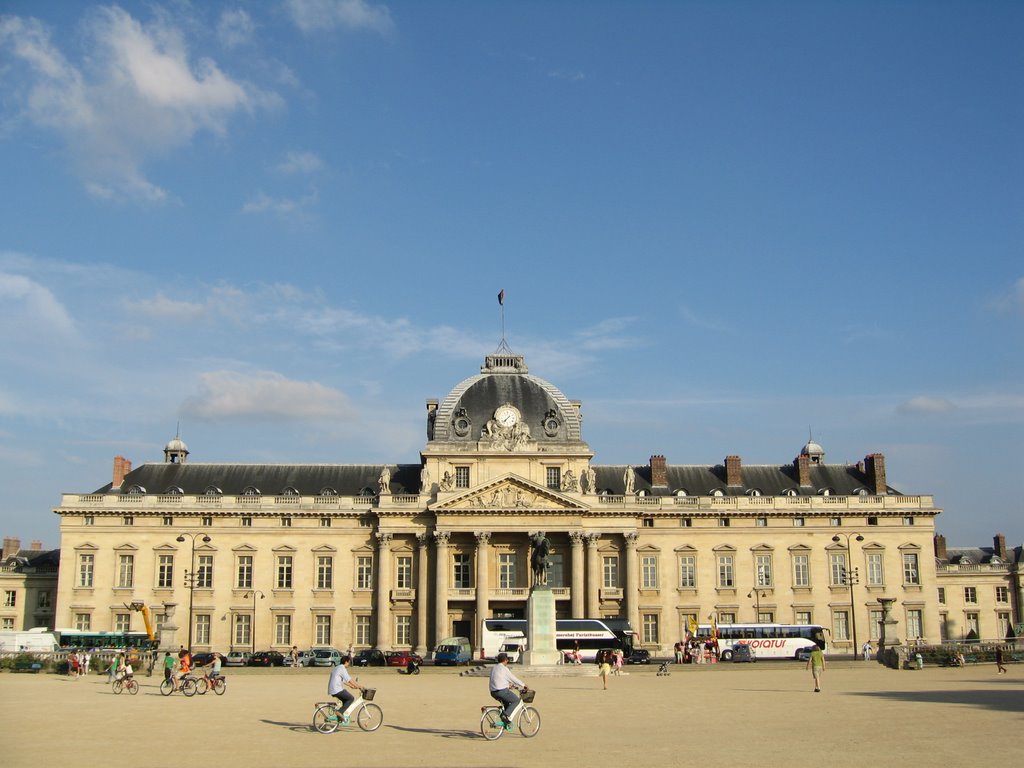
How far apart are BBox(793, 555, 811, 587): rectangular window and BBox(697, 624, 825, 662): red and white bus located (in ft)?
42.9

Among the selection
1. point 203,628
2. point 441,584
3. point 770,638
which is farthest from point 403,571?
point 770,638

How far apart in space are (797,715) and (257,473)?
6194cm

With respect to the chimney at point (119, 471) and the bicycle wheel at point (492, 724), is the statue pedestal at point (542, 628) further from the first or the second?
the chimney at point (119, 471)

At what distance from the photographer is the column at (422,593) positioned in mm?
76500

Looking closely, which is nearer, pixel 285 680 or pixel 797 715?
pixel 797 715

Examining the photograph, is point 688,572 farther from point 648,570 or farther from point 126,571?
point 126,571

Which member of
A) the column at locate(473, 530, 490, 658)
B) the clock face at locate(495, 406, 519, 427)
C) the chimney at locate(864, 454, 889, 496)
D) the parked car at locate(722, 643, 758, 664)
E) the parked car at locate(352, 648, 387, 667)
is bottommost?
the parked car at locate(352, 648, 387, 667)

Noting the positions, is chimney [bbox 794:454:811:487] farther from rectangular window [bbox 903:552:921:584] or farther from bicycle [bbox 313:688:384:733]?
bicycle [bbox 313:688:384:733]

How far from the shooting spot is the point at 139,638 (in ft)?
236

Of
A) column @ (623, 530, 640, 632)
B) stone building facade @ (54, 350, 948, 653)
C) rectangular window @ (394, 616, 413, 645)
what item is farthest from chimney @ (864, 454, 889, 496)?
rectangular window @ (394, 616, 413, 645)

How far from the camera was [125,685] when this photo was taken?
39.4 m

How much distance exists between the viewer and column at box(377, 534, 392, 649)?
77.2 m

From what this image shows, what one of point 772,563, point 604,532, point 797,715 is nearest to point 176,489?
point 604,532

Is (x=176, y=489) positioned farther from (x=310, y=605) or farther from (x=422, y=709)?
(x=422, y=709)
